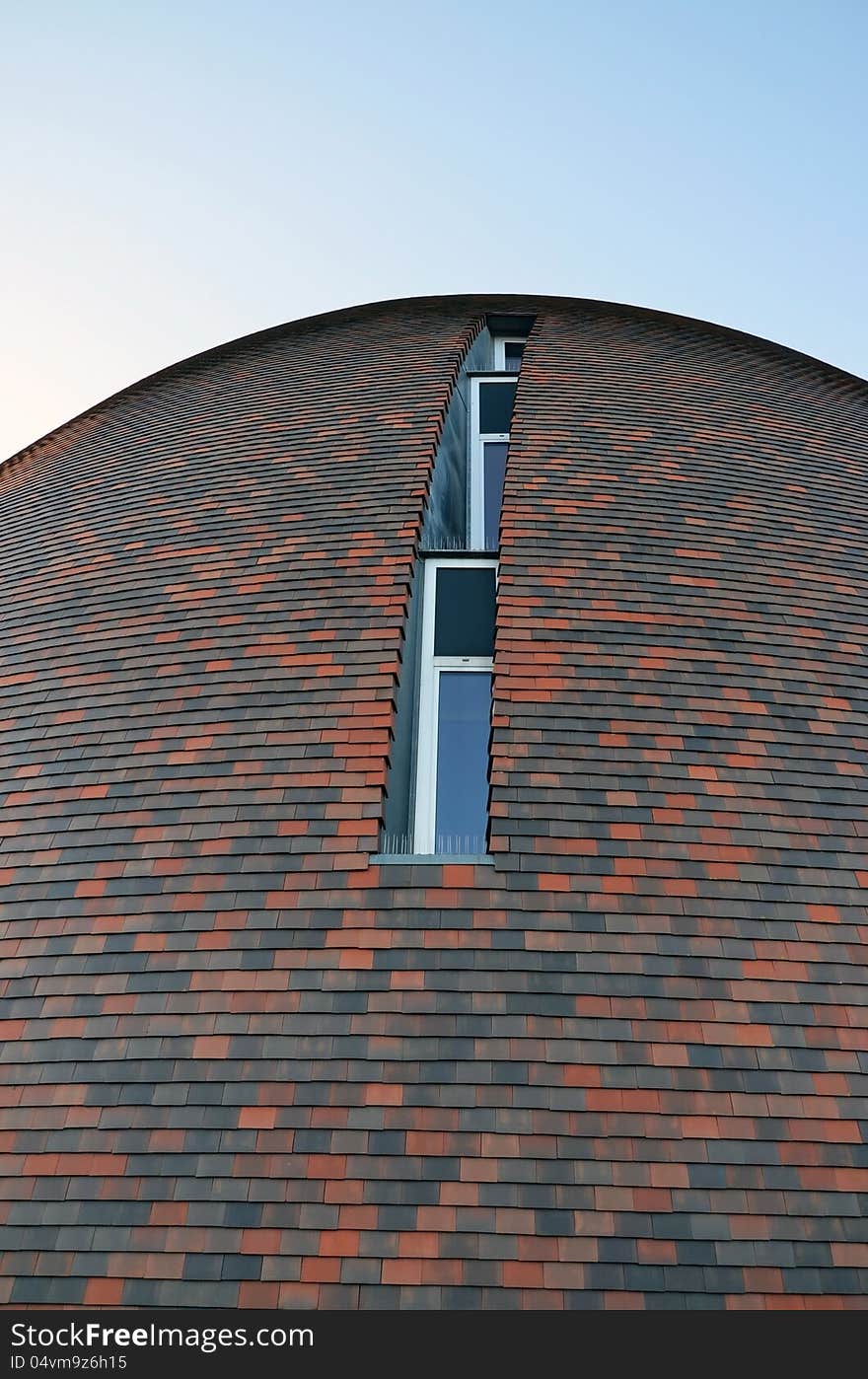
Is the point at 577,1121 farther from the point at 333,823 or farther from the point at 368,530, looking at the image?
the point at 368,530

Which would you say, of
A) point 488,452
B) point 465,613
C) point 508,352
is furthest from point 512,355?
point 465,613

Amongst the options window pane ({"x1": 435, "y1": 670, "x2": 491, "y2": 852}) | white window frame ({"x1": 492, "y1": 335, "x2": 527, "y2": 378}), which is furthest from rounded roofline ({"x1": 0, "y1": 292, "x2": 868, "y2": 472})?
window pane ({"x1": 435, "y1": 670, "x2": 491, "y2": 852})

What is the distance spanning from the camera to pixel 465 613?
7066 mm

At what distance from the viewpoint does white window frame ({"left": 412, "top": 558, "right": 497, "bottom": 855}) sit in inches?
239

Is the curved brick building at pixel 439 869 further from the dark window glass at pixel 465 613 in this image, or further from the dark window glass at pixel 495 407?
Result: the dark window glass at pixel 495 407

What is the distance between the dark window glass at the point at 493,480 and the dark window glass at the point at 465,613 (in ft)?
3.90

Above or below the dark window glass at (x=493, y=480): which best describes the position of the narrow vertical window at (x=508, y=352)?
above

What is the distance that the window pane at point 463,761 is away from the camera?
237 inches

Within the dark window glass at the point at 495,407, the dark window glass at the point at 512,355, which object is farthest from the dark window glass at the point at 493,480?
the dark window glass at the point at 512,355

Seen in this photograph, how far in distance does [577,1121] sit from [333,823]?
87.3 inches

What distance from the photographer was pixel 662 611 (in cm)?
662

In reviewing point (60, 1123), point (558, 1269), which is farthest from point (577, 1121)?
point (60, 1123)

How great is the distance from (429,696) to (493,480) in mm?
3339

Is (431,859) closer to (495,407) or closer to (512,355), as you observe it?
(495,407)
